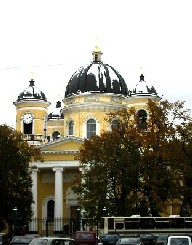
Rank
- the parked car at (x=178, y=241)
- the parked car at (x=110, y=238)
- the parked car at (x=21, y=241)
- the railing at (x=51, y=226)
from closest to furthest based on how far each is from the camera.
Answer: the parked car at (x=178, y=241)
the parked car at (x=21, y=241)
the parked car at (x=110, y=238)
the railing at (x=51, y=226)

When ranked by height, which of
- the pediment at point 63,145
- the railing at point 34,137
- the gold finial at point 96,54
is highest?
the gold finial at point 96,54

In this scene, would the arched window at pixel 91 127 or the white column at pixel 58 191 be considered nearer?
the white column at pixel 58 191

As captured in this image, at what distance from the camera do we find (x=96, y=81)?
251 feet

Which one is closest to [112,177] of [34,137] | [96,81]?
[96,81]

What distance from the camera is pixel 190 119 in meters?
48.2

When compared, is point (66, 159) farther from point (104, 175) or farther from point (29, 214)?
point (104, 175)

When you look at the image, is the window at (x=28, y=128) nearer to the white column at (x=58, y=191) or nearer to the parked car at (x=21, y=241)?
the white column at (x=58, y=191)

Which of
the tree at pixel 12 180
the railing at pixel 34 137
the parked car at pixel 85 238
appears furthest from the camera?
the railing at pixel 34 137

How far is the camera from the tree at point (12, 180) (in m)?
53.7

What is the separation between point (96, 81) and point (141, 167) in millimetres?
28915

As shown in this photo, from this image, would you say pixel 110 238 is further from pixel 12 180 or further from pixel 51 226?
pixel 51 226

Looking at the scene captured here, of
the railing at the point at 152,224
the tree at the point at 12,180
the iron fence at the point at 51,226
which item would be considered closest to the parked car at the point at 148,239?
the railing at the point at 152,224

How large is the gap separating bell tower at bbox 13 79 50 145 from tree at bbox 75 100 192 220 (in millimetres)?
26479

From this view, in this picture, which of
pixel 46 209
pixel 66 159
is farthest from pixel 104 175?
pixel 46 209
